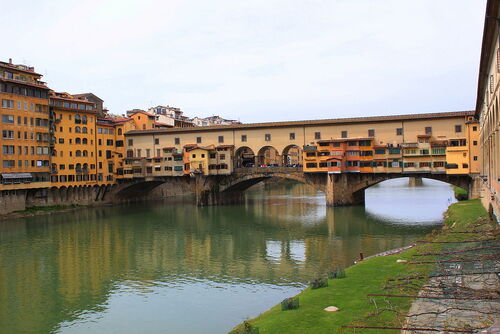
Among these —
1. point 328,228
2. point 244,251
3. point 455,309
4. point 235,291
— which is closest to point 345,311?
point 455,309

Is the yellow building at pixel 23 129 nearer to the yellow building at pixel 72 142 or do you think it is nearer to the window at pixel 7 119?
the window at pixel 7 119

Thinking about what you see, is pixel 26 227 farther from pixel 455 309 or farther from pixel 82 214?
pixel 455 309

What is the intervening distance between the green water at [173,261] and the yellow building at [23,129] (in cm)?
576

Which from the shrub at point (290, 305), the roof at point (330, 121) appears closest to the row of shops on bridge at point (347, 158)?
the roof at point (330, 121)

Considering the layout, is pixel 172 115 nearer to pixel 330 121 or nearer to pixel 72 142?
pixel 72 142

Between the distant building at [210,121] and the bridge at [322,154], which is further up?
the distant building at [210,121]

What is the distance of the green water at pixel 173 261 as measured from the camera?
19078mm

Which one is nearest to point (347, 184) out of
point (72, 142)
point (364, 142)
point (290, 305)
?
point (364, 142)

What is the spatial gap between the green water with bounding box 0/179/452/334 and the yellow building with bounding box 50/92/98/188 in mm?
7736

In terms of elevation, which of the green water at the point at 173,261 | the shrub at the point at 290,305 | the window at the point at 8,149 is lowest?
Answer: the green water at the point at 173,261

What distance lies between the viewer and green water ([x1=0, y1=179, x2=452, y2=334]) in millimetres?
19078

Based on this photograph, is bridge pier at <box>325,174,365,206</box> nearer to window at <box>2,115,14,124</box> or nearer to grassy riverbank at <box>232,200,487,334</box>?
grassy riverbank at <box>232,200,487,334</box>

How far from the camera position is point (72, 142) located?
62562mm

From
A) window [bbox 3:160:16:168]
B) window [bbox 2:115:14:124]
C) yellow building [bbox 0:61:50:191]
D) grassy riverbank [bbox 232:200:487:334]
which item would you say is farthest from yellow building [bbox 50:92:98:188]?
grassy riverbank [bbox 232:200:487:334]
